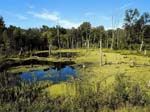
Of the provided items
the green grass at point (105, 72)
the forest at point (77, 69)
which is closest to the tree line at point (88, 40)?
the forest at point (77, 69)

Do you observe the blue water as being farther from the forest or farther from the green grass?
the green grass

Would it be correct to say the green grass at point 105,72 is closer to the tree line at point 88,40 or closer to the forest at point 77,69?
the forest at point 77,69

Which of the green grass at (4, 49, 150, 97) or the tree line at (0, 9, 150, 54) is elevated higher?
the tree line at (0, 9, 150, 54)

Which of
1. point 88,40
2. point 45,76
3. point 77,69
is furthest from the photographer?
point 88,40

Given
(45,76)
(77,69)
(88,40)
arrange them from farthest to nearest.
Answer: (88,40) → (77,69) → (45,76)

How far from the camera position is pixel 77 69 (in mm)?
42125

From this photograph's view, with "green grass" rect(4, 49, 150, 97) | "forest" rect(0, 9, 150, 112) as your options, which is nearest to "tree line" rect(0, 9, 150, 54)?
"forest" rect(0, 9, 150, 112)

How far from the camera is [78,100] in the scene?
16.9m

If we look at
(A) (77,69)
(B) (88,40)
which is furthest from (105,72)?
(B) (88,40)

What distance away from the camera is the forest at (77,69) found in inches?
669

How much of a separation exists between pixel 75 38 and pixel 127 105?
93.2 m

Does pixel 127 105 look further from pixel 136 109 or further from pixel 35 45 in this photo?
pixel 35 45

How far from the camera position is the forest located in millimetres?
17000

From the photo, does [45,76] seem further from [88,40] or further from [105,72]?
[88,40]
